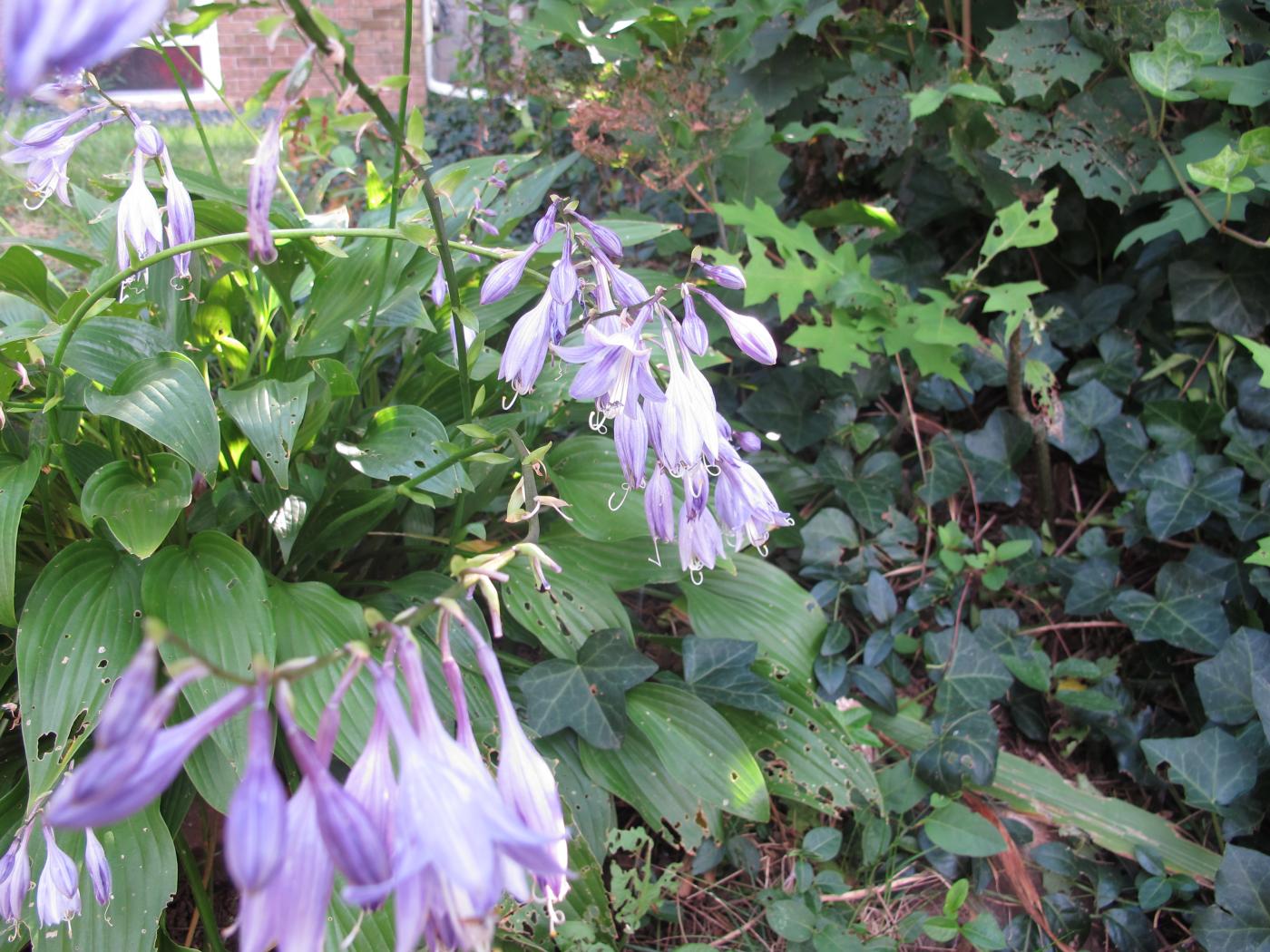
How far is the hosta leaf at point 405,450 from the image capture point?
5.29ft

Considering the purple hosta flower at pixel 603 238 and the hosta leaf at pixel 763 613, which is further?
the hosta leaf at pixel 763 613

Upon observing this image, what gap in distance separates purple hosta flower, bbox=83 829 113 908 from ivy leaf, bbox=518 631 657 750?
69 centimetres

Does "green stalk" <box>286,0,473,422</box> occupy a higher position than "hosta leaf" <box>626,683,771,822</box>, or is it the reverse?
"green stalk" <box>286,0,473,422</box>

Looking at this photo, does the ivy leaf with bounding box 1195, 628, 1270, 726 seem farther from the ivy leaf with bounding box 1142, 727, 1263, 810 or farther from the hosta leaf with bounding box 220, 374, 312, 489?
the hosta leaf with bounding box 220, 374, 312, 489

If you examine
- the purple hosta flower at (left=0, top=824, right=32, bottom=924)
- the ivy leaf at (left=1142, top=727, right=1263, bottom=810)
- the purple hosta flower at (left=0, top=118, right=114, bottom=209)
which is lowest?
the ivy leaf at (left=1142, top=727, right=1263, bottom=810)

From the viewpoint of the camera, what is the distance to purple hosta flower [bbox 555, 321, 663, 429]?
117 cm

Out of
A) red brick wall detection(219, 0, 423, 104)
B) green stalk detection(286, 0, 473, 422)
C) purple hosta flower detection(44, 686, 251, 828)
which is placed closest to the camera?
purple hosta flower detection(44, 686, 251, 828)

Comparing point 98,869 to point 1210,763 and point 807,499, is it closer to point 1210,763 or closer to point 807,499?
point 807,499

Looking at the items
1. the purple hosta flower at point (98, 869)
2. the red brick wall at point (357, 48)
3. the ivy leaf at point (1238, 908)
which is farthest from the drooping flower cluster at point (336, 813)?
the red brick wall at point (357, 48)

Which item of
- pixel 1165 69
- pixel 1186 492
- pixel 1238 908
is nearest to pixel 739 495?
pixel 1238 908

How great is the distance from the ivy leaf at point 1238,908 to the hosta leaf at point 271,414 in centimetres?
175

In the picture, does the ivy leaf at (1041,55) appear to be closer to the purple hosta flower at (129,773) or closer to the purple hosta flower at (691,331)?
the purple hosta flower at (691,331)

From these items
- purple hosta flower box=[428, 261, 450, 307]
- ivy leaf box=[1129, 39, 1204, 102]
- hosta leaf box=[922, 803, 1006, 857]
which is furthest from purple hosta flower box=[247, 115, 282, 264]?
ivy leaf box=[1129, 39, 1204, 102]

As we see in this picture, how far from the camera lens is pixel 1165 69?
2150mm
